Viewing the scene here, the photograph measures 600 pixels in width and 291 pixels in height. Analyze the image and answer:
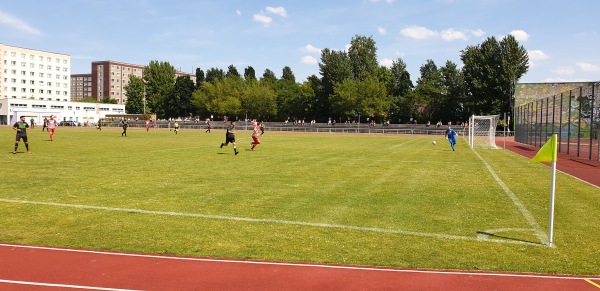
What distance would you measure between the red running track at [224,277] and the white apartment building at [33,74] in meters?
137

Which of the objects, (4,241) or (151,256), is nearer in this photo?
(151,256)

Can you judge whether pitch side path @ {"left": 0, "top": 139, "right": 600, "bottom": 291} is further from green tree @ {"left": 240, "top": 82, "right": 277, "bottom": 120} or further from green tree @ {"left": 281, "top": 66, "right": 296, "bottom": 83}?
green tree @ {"left": 281, "top": 66, "right": 296, "bottom": 83}

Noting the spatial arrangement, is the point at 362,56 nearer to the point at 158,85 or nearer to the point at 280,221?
the point at 158,85

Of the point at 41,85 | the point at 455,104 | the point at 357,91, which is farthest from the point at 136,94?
the point at 455,104

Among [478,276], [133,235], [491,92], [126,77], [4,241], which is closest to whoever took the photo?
[478,276]

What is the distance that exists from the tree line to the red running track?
77052 mm

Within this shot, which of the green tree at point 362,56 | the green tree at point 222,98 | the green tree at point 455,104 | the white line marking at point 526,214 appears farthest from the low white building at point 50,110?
the white line marking at point 526,214

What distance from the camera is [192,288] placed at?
5262 millimetres

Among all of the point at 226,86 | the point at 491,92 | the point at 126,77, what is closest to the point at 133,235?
the point at 491,92

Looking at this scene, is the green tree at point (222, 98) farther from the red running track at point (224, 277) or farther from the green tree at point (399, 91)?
the red running track at point (224, 277)

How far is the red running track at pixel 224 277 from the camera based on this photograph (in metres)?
5.34

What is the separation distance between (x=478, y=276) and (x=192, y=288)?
367 cm

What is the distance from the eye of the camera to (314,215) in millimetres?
9172

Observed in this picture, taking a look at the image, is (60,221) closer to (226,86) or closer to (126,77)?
(226,86)
